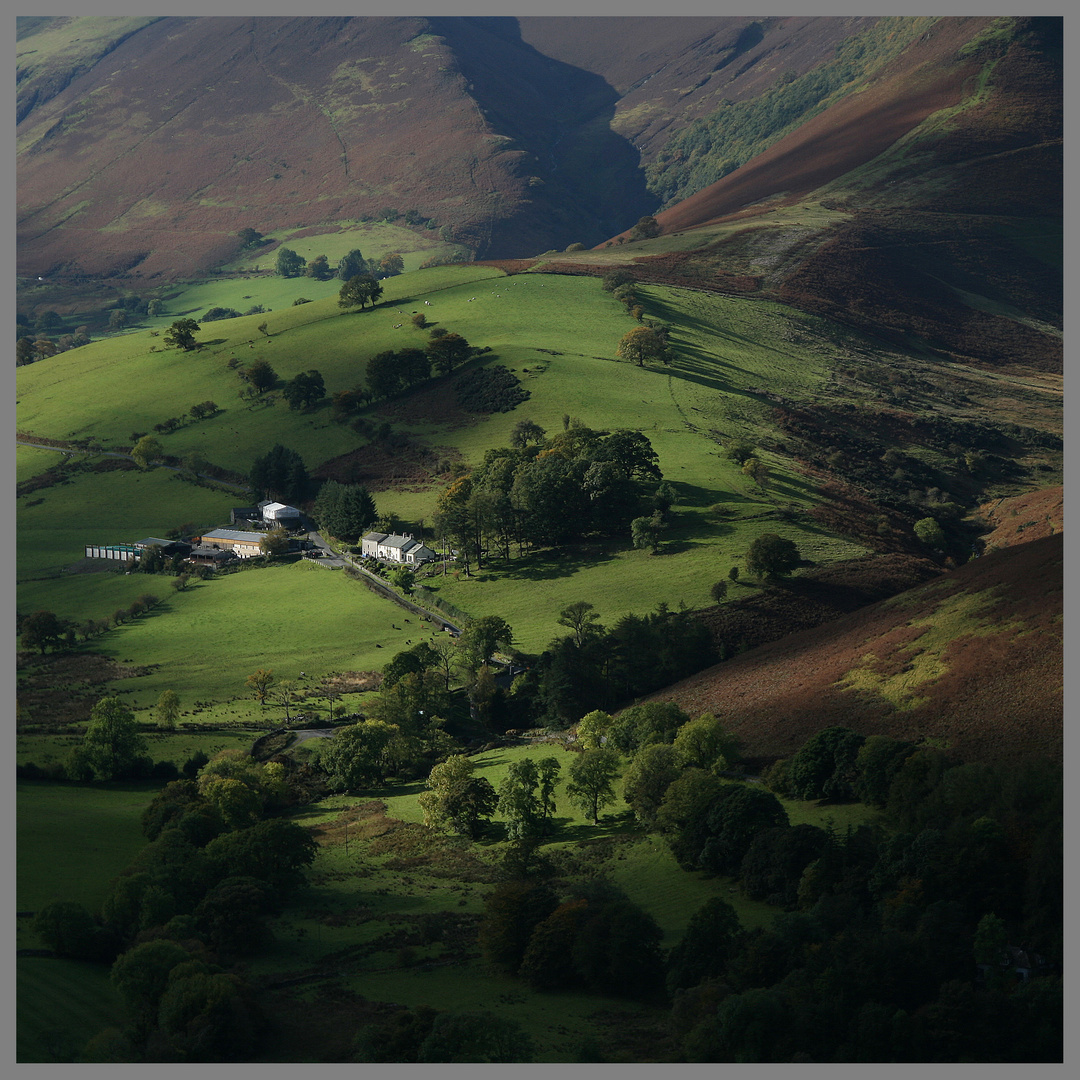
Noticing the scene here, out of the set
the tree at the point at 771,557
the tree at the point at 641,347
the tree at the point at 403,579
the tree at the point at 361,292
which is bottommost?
the tree at the point at 403,579

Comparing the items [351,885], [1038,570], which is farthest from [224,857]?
[1038,570]

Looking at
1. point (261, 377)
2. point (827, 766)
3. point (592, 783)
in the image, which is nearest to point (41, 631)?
point (592, 783)

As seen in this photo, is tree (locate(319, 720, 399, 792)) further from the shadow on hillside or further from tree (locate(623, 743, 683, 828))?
the shadow on hillside

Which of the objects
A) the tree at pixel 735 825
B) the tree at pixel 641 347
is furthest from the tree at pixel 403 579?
the tree at pixel 735 825

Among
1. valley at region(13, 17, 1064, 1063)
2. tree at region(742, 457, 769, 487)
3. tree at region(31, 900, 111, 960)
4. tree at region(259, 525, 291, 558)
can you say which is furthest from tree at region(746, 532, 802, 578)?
tree at region(31, 900, 111, 960)

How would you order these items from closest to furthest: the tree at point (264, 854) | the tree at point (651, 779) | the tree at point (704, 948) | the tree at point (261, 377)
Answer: the tree at point (704, 948)
the tree at point (264, 854)
the tree at point (651, 779)
the tree at point (261, 377)

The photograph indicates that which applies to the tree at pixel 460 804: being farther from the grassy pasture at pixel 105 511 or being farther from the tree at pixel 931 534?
the grassy pasture at pixel 105 511

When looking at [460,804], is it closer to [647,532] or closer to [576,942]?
[576,942]
